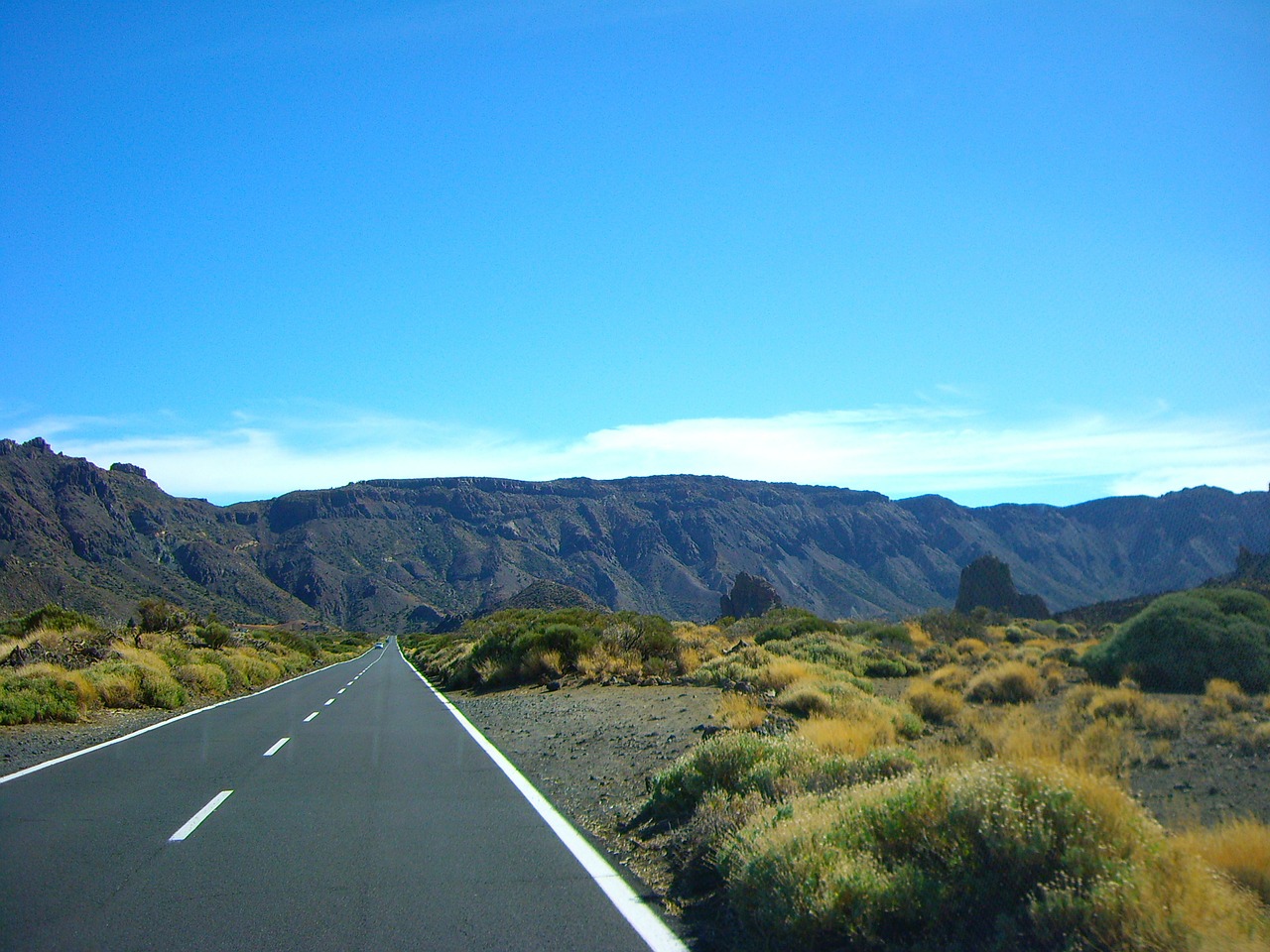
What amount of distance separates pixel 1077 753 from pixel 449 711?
50.6 ft

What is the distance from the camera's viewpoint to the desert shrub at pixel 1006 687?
1531 cm

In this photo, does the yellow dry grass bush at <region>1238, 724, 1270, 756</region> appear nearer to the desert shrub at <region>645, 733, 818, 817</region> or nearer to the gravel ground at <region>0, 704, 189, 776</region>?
the desert shrub at <region>645, 733, 818, 817</region>

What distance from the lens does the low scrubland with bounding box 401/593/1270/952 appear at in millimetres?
4059

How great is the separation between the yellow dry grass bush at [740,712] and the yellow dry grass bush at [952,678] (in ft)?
16.4

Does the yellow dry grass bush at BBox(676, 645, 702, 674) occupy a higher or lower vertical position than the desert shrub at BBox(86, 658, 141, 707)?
lower

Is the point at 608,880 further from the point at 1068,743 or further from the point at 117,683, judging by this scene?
the point at 117,683

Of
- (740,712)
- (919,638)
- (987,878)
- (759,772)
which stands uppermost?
(987,878)

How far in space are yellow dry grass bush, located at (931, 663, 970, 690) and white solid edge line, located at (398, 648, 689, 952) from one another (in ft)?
32.3

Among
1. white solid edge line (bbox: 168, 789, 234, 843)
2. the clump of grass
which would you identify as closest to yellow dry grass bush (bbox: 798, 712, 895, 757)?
the clump of grass

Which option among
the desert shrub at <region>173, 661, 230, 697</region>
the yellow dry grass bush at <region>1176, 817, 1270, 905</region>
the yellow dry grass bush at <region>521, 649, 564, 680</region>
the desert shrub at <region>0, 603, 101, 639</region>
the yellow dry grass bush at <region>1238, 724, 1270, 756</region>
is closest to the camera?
the yellow dry grass bush at <region>1176, 817, 1270, 905</region>

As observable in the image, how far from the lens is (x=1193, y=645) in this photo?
1586cm

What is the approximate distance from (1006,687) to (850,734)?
767 centimetres

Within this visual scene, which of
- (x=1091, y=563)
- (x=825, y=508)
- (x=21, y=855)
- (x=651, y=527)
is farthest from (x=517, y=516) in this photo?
(x=21, y=855)

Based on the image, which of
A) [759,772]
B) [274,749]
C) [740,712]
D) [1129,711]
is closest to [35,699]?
[274,749]
